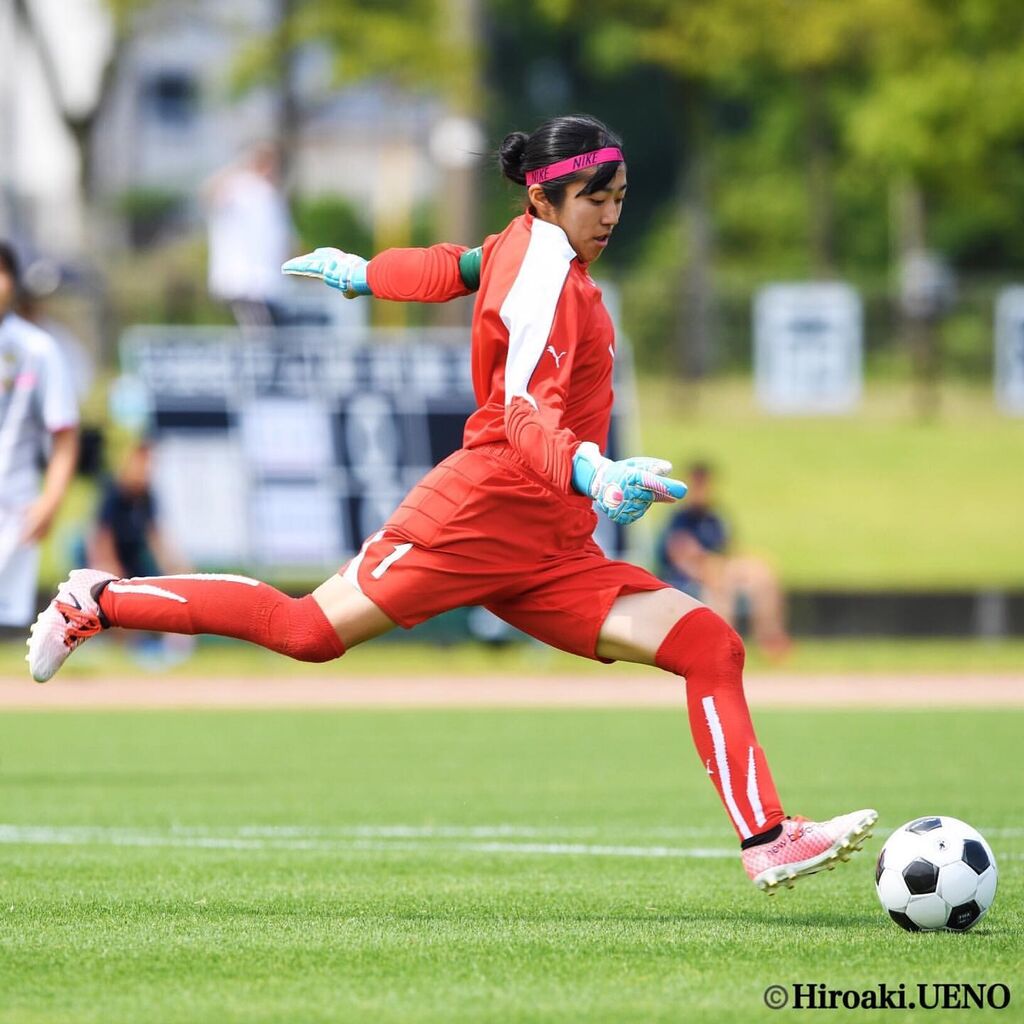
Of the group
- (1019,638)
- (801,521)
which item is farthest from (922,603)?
(801,521)

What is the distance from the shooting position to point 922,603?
1998 cm

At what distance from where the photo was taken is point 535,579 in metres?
5.95

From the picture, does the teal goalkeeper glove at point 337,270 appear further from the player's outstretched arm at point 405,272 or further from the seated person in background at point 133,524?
the seated person in background at point 133,524

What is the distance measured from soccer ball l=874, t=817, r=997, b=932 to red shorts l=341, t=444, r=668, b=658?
41.1 inches

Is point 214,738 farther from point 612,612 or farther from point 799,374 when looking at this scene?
point 799,374

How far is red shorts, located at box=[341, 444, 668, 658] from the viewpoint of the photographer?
584cm

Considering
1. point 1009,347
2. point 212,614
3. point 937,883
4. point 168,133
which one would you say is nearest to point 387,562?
point 212,614

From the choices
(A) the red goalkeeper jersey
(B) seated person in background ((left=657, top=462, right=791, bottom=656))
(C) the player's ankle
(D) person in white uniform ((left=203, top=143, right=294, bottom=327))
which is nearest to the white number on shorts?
(A) the red goalkeeper jersey

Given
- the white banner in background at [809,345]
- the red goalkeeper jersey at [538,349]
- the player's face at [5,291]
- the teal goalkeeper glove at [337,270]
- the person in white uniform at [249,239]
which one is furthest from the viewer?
the white banner in background at [809,345]

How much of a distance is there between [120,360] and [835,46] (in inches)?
428

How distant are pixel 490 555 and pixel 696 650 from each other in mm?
651

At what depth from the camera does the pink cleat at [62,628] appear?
5.97 m

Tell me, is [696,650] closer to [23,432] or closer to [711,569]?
[23,432]

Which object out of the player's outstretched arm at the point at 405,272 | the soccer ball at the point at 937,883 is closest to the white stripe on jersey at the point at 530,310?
the player's outstretched arm at the point at 405,272
